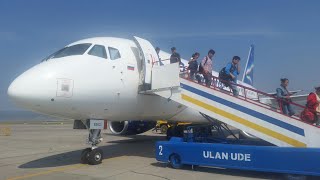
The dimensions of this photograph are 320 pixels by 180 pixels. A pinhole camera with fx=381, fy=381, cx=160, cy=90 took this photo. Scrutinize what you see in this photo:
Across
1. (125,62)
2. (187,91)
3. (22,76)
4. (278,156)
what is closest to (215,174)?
(278,156)

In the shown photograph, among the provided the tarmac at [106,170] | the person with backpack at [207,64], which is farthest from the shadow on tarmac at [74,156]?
the person with backpack at [207,64]

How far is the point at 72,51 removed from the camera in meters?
11.4

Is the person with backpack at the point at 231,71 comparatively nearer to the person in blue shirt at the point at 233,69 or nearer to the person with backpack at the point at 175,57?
the person in blue shirt at the point at 233,69

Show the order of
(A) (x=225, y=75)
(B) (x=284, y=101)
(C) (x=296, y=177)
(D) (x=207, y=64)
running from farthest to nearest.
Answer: (D) (x=207, y=64), (A) (x=225, y=75), (B) (x=284, y=101), (C) (x=296, y=177)

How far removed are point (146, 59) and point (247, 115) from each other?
12.0 ft

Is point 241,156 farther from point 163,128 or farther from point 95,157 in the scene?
point 163,128

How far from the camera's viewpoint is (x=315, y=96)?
10.1 m

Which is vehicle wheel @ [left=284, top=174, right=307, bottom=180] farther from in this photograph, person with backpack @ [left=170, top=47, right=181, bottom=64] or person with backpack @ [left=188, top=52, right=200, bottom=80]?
person with backpack @ [left=170, top=47, right=181, bottom=64]

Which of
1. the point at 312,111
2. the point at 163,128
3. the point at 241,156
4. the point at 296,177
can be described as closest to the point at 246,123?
the point at 241,156

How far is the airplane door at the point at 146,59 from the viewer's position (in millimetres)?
11891

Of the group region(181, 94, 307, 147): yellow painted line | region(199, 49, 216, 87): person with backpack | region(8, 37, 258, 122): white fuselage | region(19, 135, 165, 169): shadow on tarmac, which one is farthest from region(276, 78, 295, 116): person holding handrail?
region(19, 135, 165, 169): shadow on tarmac

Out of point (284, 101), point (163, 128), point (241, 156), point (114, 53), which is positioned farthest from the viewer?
point (163, 128)

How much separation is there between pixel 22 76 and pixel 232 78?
631 centimetres

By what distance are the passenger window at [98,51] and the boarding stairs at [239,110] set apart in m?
1.62
